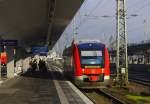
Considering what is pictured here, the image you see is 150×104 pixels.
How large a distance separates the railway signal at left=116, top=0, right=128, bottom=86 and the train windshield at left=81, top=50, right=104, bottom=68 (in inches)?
128

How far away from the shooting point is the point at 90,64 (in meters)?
26.0

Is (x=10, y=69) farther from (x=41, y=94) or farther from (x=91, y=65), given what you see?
(x=41, y=94)

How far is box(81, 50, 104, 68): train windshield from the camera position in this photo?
2591cm

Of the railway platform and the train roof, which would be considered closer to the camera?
the railway platform

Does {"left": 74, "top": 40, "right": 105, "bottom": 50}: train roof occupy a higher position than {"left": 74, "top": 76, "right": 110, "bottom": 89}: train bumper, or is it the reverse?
{"left": 74, "top": 40, "right": 105, "bottom": 50}: train roof


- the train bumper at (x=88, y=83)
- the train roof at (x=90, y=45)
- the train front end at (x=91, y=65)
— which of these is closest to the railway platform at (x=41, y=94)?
the train bumper at (x=88, y=83)

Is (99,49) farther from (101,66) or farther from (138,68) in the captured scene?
(138,68)

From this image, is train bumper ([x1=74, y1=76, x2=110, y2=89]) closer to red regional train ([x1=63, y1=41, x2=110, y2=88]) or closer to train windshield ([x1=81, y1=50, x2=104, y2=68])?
red regional train ([x1=63, y1=41, x2=110, y2=88])

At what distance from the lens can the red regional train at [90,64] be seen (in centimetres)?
2527

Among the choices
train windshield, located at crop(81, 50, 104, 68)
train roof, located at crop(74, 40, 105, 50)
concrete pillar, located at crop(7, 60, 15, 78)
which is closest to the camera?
train windshield, located at crop(81, 50, 104, 68)

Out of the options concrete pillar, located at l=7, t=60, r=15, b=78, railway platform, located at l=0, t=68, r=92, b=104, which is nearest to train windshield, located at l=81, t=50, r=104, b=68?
railway platform, located at l=0, t=68, r=92, b=104

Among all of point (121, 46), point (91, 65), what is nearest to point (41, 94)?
point (91, 65)

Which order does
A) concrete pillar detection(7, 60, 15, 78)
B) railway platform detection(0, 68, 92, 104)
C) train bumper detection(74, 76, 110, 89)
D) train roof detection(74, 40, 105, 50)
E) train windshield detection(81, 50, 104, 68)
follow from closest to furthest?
railway platform detection(0, 68, 92, 104)
train bumper detection(74, 76, 110, 89)
train windshield detection(81, 50, 104, 68)
train roof detection(74, 40, 105, 50)
concrete pillar detection(7, 60, 15, 78)

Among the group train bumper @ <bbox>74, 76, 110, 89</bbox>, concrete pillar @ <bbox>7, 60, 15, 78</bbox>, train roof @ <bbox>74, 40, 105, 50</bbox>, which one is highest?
train roof @ <bbox>74, 40, 105, 50</bbox>
